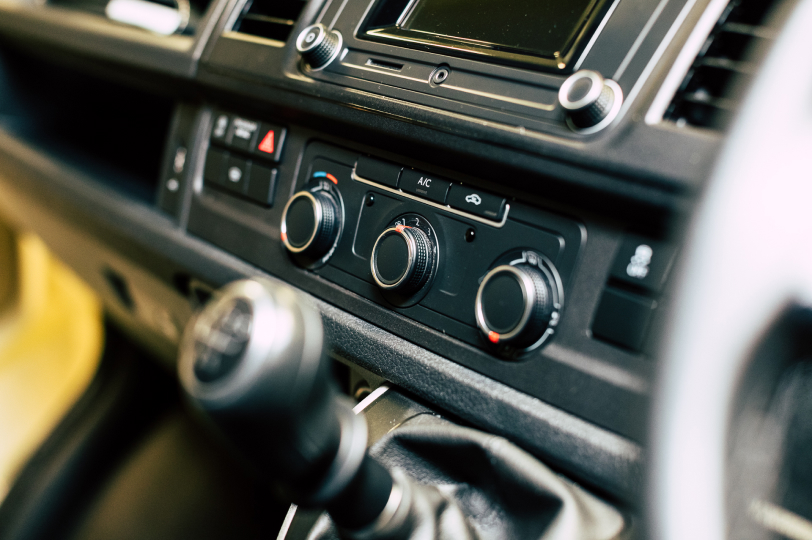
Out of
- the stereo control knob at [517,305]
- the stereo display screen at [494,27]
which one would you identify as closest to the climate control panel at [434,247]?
the stereo control knob at [517,305]

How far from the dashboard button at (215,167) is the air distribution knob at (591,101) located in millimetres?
469

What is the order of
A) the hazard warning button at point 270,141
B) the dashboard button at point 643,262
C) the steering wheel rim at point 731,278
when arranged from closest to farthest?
the steering wheel rim at point 731,278 → the dashboard button at point 643,262 → the hazard warning button at point 270,141

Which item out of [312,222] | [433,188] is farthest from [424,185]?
[312,222]

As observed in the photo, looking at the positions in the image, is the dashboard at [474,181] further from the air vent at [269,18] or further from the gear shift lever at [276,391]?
the gear shift lever at [276,391]

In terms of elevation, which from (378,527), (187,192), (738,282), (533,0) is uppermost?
(533,0)

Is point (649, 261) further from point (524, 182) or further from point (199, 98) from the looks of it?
point (199, 98)

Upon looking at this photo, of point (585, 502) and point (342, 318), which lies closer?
point (585, 502)

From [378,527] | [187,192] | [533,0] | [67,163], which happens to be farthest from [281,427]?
[67,163]

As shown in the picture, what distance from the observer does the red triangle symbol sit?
2.32ft

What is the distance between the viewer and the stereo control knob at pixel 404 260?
0.53m

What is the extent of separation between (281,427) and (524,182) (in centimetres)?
29

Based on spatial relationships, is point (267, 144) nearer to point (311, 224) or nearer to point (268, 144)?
point (268, 144)

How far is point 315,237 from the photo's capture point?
0.61m

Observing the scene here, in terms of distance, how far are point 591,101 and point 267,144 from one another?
41cm
